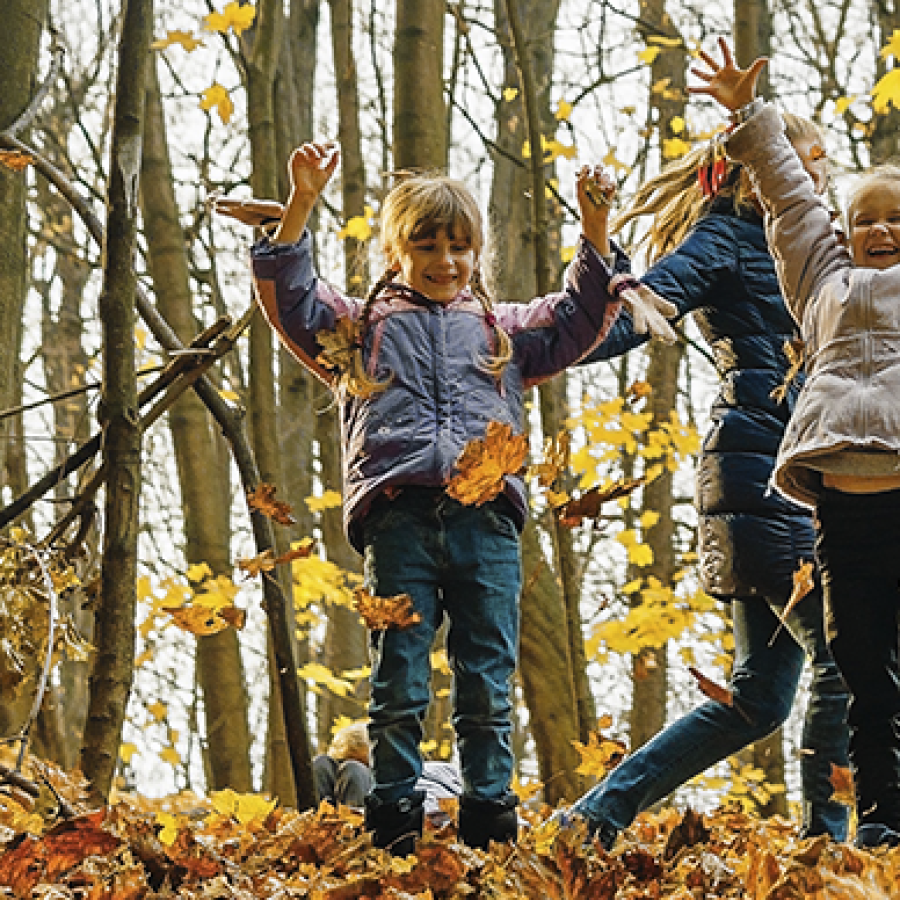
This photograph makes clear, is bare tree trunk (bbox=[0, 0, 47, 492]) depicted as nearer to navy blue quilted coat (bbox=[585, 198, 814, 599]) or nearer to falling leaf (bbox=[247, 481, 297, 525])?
falling leaf (bbox=[247, 481, 297, 525])

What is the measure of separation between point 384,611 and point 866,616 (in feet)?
3.52

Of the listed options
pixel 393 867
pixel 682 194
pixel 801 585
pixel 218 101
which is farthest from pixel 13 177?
pixel 218 101

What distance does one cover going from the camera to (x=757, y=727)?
3459mm

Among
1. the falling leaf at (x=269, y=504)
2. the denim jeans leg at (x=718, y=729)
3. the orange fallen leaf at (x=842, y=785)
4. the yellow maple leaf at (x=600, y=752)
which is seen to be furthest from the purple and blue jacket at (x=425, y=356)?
the yellow maple leaf at (x=600, y=752)

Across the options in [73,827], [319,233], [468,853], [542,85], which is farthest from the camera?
[319,233]

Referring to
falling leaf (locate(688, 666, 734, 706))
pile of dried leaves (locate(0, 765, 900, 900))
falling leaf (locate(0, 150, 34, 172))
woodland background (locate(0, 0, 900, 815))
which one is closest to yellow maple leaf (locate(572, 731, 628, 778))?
woodland background (locate(0, 0, 900, 815))

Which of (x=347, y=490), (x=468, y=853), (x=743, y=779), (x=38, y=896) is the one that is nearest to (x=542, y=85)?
(x=743, y=779)

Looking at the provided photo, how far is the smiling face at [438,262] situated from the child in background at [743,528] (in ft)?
1.31

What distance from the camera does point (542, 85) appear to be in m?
8.98

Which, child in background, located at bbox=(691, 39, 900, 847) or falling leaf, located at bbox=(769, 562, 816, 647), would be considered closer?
child in background, located at bbox=(691, 39, 900, 847)

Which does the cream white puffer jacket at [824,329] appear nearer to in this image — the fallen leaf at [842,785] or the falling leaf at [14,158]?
the fallen leaf at [842,785]

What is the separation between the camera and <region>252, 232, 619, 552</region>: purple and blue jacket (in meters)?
3.21

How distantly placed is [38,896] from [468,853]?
95cm

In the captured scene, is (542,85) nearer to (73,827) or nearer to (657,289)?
(657,289)
